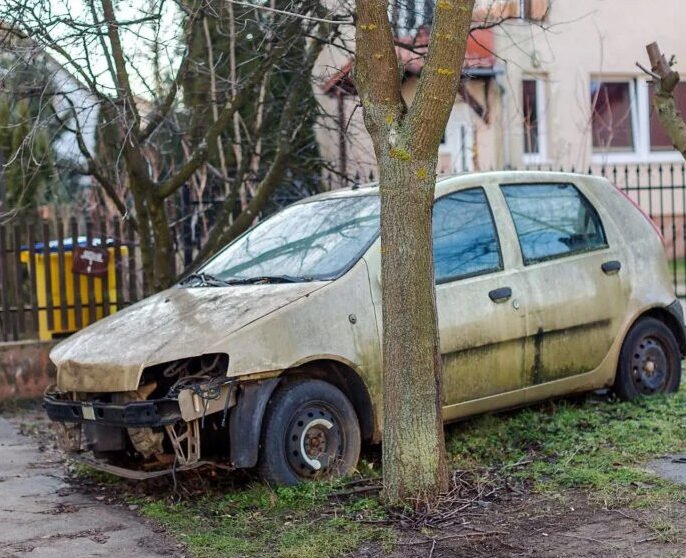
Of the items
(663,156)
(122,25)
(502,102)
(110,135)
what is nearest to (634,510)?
(122,25)

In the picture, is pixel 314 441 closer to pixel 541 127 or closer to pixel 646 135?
pixel 541 127

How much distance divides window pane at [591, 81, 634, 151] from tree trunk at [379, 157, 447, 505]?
13768 mm

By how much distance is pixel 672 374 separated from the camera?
7.53 m

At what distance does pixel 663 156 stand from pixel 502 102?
11.4ft

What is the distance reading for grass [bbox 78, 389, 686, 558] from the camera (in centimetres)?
476

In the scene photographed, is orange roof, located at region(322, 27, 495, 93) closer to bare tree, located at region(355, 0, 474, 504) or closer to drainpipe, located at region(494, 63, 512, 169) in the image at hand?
bare tree, located at region(355, 0, 474, 504)

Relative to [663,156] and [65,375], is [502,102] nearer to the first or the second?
[663,156]

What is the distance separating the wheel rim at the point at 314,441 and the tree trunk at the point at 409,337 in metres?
0.64

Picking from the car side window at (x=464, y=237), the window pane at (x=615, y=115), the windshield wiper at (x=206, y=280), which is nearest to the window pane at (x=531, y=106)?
the window pane at (x=615, y=115)

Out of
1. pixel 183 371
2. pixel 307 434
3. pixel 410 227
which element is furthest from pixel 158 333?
pixel 410 227

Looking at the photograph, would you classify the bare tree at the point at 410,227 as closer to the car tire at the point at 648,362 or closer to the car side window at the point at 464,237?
the car side window at the point at 464,237

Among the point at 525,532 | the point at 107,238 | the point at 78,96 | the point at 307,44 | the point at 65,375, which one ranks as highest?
the point at 307,44

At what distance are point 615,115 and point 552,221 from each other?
12265 mm

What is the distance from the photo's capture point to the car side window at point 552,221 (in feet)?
22.7
